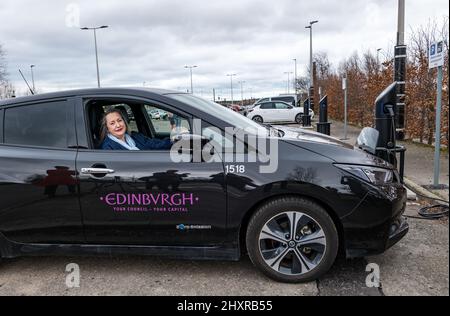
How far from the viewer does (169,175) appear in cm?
324

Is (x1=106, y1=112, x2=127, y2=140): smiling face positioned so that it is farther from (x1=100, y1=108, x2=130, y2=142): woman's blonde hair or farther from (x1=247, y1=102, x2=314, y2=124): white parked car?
(x1=247, y1=102, x2=314, y2=124): white parked car

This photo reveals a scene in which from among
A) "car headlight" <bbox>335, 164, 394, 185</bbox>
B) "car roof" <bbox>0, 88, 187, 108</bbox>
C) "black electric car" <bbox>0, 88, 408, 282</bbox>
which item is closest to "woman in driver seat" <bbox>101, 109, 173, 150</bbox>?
"black electric car" <bbox>0, 88, 408, 282</bbox>

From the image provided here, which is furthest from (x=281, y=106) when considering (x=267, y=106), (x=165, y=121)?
(x=165, y=121)

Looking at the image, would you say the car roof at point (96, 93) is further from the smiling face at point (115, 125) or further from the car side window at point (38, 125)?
the smiling face at point (115, 125)

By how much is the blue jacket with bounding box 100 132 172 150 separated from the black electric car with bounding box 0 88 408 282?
0.10 m

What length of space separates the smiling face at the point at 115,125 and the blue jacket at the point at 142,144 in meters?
0.10

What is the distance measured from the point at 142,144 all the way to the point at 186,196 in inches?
40.5

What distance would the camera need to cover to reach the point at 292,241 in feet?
10.6

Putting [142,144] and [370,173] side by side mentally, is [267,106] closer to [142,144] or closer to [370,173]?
[142,144]

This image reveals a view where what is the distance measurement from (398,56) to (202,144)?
6649mm

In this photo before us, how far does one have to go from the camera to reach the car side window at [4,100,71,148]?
3.51m

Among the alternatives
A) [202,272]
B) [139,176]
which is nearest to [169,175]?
[139,176]

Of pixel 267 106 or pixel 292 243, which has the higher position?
pixel 267 106
